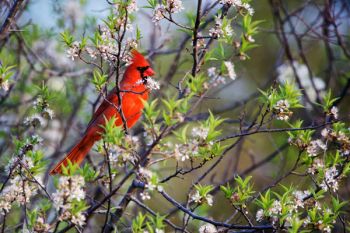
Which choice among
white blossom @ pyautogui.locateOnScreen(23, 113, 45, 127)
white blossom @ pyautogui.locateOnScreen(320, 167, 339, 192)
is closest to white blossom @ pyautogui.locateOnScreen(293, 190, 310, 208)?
white blossom @ pyautogui.locateOnScreen(320, 167, 339, 192)

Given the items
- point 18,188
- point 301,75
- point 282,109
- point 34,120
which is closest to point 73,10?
point 301,75

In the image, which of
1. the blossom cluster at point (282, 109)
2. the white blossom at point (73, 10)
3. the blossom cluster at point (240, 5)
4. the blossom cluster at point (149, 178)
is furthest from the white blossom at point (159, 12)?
the white blossom at point (73, 10)

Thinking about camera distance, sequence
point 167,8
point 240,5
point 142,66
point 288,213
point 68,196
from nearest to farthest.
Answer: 1. point 68,196
2. point 288,213
3. point 167,8
4. point 240,5
5. point 142,66

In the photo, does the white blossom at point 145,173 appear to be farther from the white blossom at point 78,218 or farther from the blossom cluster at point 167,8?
the blossom cluster at point 167,8

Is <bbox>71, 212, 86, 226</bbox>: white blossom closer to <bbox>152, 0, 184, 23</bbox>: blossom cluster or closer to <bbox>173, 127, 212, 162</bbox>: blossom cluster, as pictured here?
<bbox>173, 127, 212, 162</bbox>: blossom cluster

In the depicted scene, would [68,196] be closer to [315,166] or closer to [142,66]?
[315,166]

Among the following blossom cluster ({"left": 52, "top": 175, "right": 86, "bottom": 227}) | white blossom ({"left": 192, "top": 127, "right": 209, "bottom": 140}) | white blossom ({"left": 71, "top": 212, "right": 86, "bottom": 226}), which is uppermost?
white blossom ({"left": 192, "top": 127, "right": 209, "bottom": 140})

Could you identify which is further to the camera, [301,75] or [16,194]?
[301,75]

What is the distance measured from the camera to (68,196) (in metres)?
2.16

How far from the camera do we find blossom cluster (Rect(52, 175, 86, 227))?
2152 mm

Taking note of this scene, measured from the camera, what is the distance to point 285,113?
2.62 metres

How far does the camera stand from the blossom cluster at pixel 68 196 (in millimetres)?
2152

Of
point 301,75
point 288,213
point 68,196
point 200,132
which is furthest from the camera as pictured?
point 301,75

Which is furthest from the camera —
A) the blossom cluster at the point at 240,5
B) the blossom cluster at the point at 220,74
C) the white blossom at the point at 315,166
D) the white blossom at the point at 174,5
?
the white blossom at the point at 315,166
